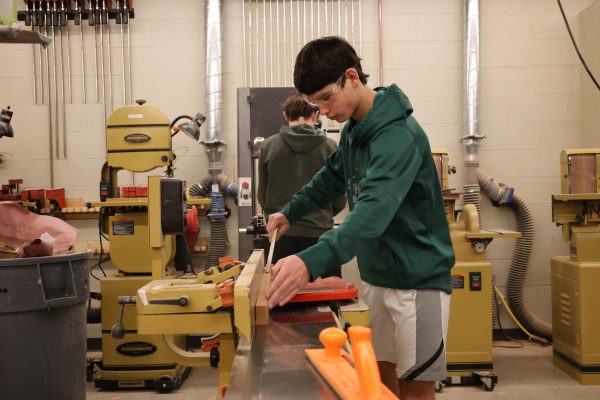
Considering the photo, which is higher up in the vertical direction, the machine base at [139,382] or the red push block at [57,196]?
the red push block at [57,196]

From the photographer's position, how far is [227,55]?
4.07 meters

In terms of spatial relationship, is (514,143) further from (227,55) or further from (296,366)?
(296,366)

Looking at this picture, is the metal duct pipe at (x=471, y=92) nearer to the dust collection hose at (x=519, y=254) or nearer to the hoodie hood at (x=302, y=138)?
the dust collection hose at (x=519, y=254)

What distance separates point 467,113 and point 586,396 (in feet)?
6.33

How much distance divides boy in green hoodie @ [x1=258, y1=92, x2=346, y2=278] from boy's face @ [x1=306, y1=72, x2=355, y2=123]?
1393 mm

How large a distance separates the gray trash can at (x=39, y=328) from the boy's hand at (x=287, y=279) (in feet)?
4.25

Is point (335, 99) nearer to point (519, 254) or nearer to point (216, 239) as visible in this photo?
point (216, 239)

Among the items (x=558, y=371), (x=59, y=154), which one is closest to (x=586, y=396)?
(x=558, y=371)

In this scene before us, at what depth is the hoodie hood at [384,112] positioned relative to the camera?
57.2 inches

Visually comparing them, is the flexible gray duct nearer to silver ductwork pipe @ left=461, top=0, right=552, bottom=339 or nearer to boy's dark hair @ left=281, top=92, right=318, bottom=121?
boy's dark hair @ left=281, top=92, right=318, bottom=121

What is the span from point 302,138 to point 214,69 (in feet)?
4.19

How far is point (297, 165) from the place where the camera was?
2.98m

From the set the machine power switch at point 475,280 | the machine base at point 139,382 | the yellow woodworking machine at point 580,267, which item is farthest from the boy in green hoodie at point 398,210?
the yellow woodworking machine at point 580,267

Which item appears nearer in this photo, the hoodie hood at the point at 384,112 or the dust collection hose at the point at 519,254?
the hoodie hood at the point at 384,112
